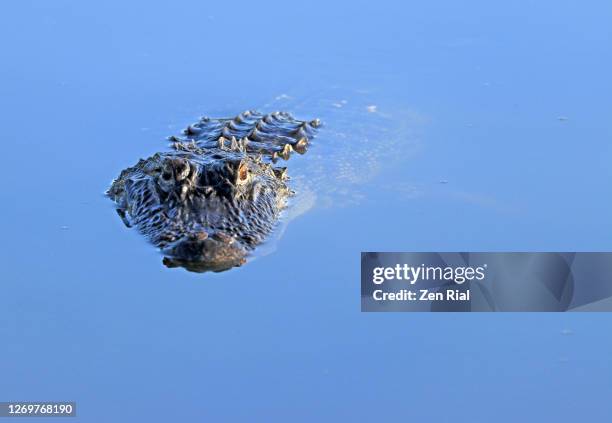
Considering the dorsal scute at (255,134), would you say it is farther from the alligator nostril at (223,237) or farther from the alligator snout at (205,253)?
the alligator snout at (205,253)

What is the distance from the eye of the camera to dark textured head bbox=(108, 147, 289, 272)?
11094 millimetres

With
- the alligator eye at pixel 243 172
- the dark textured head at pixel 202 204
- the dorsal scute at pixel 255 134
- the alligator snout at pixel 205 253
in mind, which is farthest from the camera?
the dorsal scute at pixel 255 134

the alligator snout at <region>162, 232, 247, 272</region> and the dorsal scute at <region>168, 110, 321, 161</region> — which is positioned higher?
the dorsal scute at <region>168, 110, 321, 161</region>

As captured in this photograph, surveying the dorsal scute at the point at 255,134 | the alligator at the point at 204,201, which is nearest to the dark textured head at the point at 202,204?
the alligator at the point at 204,201

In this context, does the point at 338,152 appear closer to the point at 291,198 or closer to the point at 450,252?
the point at 291,198

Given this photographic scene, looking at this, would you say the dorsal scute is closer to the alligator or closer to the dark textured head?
the alligator

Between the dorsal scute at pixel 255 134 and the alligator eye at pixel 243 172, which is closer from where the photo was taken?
the alligator eye at pixel 243 172

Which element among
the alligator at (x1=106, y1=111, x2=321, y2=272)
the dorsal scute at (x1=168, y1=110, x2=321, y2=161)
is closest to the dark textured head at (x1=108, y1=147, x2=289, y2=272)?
the alligator at (x1=106, y1=111, x2=321, y2=272)

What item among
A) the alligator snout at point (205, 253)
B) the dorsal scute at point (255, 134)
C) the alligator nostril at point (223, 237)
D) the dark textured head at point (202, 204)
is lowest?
the alligator snout at point (205, 253)

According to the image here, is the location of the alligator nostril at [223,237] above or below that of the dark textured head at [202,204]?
below

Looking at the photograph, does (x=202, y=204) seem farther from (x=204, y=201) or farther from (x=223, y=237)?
(x=223, y=237)

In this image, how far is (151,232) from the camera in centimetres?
1159

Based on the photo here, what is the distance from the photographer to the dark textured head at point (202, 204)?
1109cm

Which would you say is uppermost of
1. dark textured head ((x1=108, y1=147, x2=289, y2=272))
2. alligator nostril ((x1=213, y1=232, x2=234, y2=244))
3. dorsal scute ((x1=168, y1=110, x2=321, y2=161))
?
dorsal scute ((x1=168, y1=110, x2=321, y2=161))
